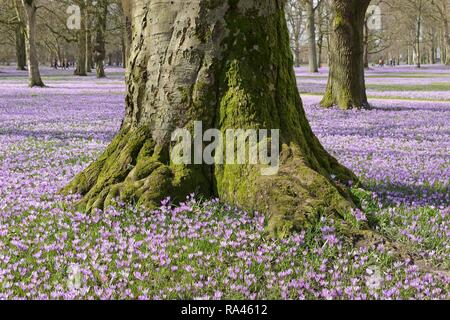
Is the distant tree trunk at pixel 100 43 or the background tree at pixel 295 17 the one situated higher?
the background tree at pixel 295 17

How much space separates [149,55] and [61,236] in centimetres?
194

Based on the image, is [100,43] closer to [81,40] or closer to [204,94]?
[81,40]

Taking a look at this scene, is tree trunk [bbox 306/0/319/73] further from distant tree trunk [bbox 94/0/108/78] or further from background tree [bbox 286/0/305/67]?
distant tree trunk [bbox 94/0/108/78]

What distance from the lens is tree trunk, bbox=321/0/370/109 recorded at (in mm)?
15500

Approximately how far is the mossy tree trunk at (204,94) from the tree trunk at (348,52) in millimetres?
11085

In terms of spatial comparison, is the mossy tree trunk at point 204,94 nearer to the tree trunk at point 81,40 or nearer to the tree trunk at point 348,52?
the tree trunk at point 348,52

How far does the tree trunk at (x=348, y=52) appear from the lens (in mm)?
15500

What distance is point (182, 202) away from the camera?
191 inches

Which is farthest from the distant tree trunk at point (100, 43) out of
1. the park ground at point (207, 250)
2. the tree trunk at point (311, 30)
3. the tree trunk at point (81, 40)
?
the park ground at point (207, 250)

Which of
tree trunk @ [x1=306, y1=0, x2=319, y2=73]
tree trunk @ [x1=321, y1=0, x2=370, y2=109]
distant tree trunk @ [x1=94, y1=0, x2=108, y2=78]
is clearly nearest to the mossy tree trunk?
tree trunk @ [x1=321, y1=0, x2=370, y2=109]

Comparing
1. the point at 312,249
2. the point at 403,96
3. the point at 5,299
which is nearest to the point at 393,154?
the point at 312,249

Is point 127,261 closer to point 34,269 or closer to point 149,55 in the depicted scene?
point 34,269

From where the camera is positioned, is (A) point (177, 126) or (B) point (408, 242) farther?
(A) point (177, 126)

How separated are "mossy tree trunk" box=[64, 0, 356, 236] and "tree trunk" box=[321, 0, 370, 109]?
36.4 ft
